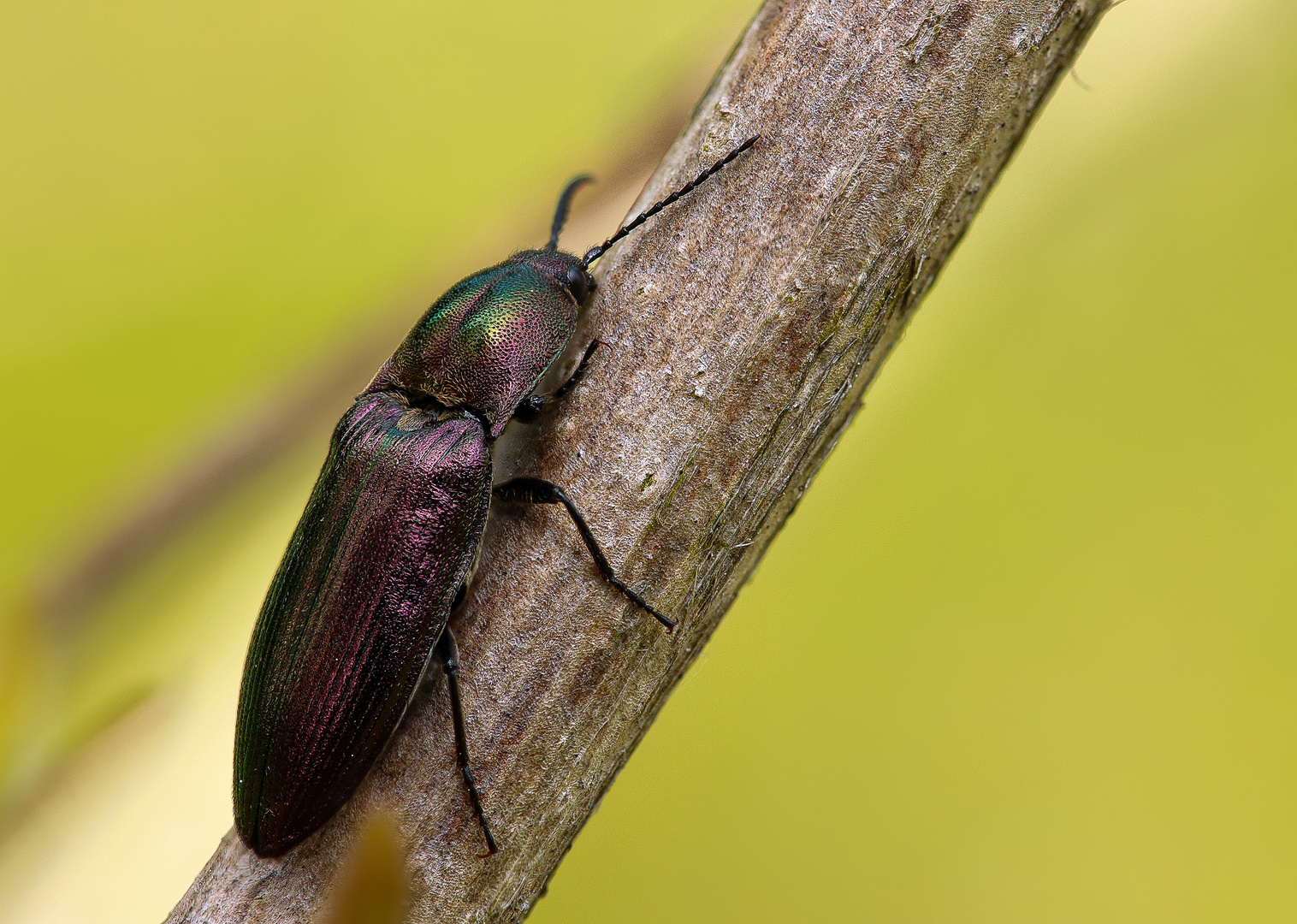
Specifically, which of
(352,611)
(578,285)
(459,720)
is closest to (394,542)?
(352,611)

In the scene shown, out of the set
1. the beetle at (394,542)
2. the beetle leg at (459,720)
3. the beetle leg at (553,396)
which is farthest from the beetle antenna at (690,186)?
the beetle leg at (459,720)

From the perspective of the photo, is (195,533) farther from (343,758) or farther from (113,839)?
(343,758)

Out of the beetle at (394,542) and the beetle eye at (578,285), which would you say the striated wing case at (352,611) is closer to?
the beetle at (394,542)

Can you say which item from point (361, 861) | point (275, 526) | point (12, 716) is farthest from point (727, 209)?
point (12, 716)

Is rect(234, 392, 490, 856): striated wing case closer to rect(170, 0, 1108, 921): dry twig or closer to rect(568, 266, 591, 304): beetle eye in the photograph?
rect(170, 0, 1108, 921): dry twig

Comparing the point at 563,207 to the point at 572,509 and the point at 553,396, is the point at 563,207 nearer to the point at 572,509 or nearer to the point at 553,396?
the point at 553,396

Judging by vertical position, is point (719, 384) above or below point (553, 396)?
above
